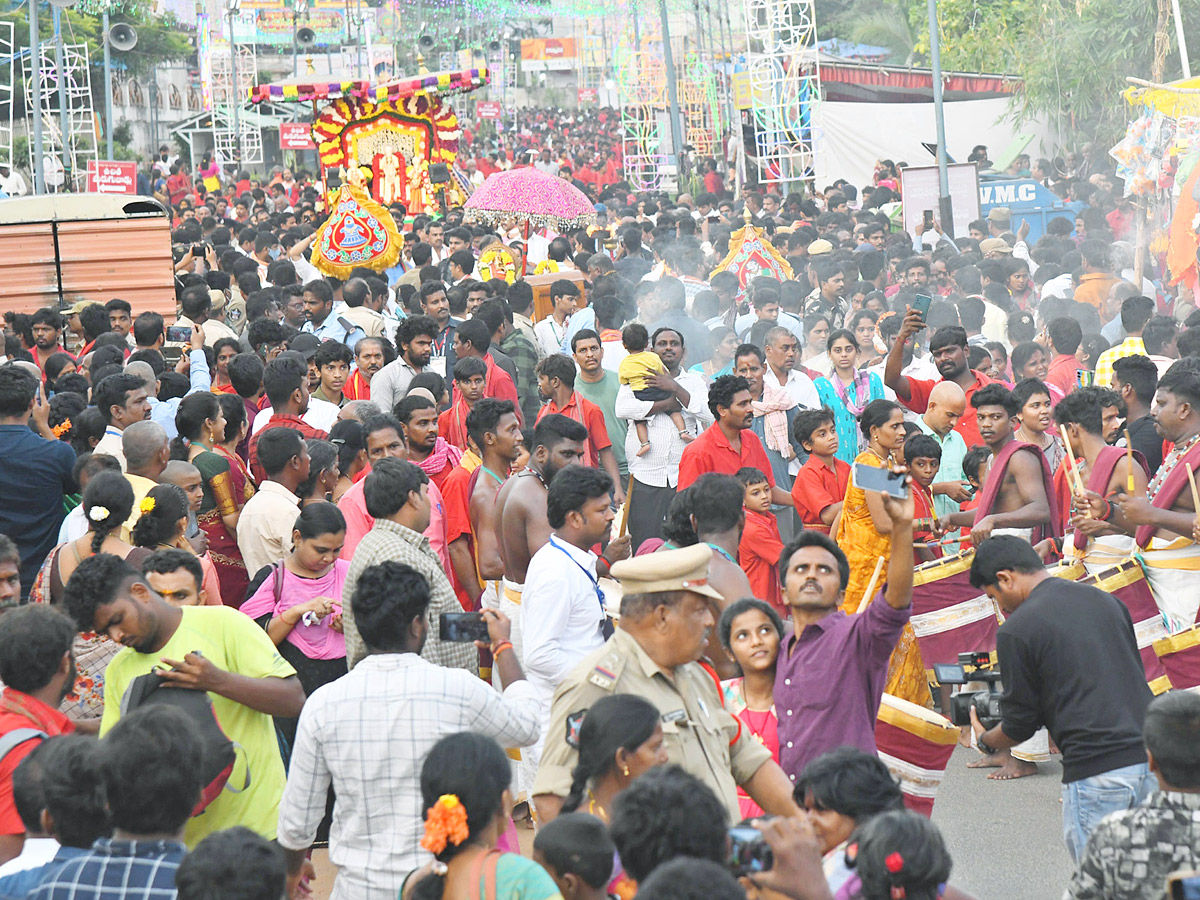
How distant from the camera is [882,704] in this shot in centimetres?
483

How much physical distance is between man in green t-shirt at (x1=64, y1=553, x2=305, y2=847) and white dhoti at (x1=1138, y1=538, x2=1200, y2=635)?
3889 millimetres

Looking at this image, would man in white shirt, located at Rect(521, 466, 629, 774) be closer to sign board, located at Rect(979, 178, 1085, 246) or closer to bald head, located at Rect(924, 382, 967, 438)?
bald head, located at Rect(924, 382, 967, 438)

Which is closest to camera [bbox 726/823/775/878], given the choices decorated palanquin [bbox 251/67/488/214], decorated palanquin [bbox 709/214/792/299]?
decorated palanquin [bbox 709/214/792/299]

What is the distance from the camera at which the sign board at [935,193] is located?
58.6 feet

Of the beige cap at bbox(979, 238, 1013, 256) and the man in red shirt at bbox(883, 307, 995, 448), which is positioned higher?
the beige cap at bbox(979, 238, 1013, 256)

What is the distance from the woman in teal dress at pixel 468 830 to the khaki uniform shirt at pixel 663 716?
0.33 meters

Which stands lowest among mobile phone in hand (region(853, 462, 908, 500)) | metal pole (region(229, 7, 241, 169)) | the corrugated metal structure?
mobile phone in hand (region(853, 462, 908, 500))

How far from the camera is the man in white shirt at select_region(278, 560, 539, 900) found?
3.74 m

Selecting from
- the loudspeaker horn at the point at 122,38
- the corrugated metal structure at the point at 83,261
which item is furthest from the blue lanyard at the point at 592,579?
the loudspeaker horn at the point at 122,38

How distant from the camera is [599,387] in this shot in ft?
29.6

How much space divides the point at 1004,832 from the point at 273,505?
10.9 feet

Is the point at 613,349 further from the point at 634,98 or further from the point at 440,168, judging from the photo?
the point at 634,98

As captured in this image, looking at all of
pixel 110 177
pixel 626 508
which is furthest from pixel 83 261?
pixel 626 508

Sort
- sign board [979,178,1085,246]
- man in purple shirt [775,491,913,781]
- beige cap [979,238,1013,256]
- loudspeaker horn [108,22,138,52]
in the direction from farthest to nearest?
1. loudspeaker horn [108,22,138,52]
2. sign board [979,178,1085,246]
3. beige cap [979,238,1013,256]
4. man in purple shirt [775,491,913,781]
